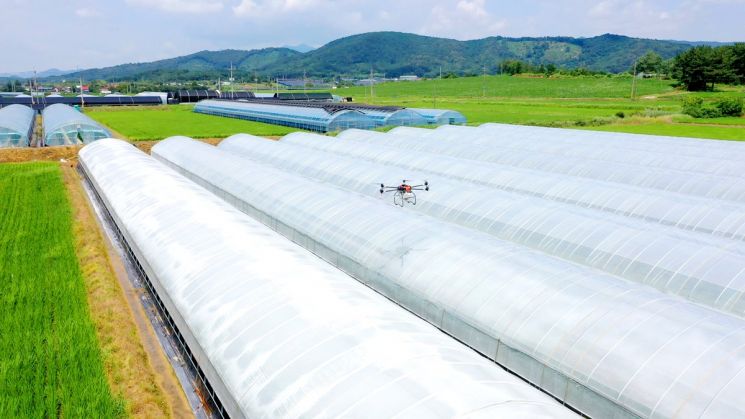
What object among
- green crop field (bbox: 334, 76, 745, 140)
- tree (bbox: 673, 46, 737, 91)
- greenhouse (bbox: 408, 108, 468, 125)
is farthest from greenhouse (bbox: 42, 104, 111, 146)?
tree (bbox: 673, 46, 737, 91)

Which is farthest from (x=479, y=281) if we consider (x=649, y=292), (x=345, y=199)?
(x=345, y=199)

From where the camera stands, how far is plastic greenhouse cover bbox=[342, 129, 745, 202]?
23.6 metres

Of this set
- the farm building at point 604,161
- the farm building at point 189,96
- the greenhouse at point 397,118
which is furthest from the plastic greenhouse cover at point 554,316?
the farm building at point 189,96

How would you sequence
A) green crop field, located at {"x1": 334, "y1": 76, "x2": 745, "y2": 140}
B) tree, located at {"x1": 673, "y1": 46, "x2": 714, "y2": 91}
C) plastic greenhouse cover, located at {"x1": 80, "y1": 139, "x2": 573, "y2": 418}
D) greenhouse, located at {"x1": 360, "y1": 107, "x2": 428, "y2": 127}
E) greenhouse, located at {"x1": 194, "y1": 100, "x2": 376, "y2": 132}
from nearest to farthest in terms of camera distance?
plastic greenhouse cover, located at {"x1": 80, "y1": 139, "x2": 573, "y2": 418}
greenhouse, located at {"x1": 194, "y1": 100, "x2": 376, "y2": 132}
green crop field, located at {"x1": 334, "y1": 76, "x2": 745, "y2": 140}
greenhouse, located at {"x1": 360, "y1": 107, "x2": 428, "y2": 127}
tree, located at {"x1": 673, "y1": 46, "x2": 714, "y2": 91}

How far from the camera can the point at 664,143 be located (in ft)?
127

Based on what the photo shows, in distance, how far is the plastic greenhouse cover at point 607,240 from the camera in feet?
43.0

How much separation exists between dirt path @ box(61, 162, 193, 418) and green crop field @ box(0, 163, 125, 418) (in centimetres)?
33

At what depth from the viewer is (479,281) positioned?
13.1m

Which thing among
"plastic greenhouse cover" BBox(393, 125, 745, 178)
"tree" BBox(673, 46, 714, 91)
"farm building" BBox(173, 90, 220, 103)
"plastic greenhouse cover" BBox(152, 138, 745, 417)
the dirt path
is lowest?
the dirt path

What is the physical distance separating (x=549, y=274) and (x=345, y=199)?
9.80 metres

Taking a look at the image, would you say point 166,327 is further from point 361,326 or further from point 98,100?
point 98,100

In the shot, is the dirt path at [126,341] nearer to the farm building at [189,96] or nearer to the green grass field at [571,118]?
the green grass field at [571,118]

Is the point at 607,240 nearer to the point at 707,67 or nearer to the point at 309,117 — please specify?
the point at 309,117

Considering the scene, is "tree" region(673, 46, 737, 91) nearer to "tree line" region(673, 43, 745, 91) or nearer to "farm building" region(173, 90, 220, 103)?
"tree line" region(673, 43, 745, 91)
